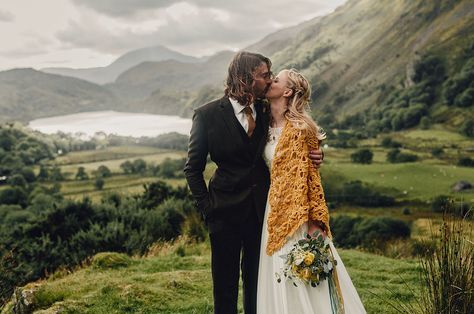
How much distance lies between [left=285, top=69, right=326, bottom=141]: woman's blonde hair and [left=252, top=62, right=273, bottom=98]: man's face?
17cm

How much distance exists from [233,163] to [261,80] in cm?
66

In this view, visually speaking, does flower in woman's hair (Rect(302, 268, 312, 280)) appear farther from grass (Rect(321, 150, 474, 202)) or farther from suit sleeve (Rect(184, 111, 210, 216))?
grass (Rect(321, 150, 474, 202))

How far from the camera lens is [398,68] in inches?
5591

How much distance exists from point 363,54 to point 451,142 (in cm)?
7636

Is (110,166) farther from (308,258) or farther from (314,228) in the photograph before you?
(308,258)

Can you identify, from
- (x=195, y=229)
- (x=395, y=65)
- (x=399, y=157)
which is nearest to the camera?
(x=195, y=229)

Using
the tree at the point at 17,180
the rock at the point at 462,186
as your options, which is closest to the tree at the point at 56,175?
the tree at the point at 17,180

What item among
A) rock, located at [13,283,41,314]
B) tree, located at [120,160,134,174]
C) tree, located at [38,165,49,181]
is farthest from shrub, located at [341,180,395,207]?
rock, located at [13,283,41,314]

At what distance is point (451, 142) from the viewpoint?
317 ft

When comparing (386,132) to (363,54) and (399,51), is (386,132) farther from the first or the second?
(363,54)

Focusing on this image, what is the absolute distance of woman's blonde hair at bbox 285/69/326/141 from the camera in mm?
3577

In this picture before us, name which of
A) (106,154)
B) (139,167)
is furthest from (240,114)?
(106,154)

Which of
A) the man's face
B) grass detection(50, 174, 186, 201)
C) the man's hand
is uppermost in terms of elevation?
the man's face

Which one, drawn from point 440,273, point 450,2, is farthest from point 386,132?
point 440,273
